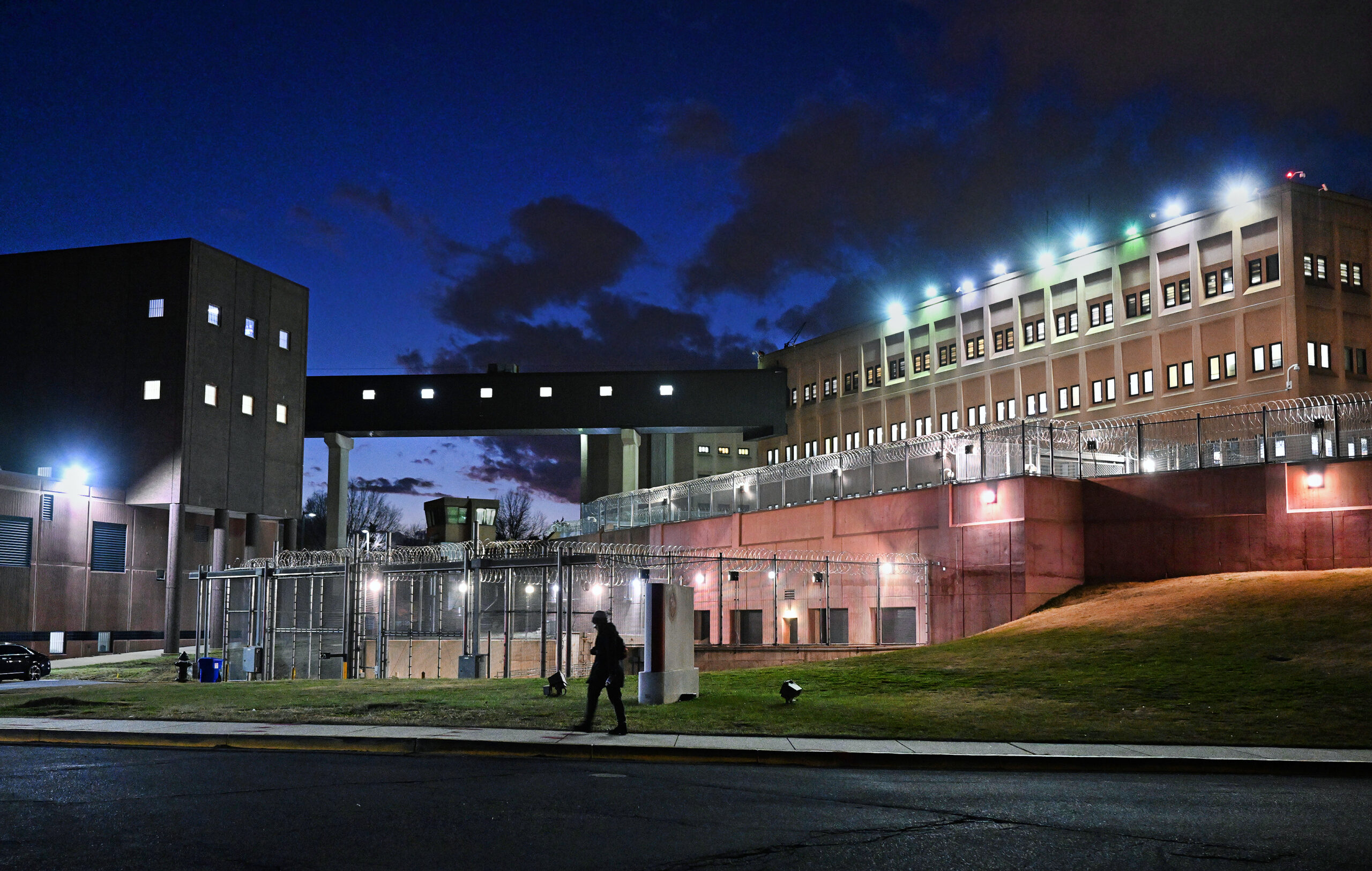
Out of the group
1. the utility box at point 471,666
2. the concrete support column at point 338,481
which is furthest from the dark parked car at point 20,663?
the concrete support column at point 338,481

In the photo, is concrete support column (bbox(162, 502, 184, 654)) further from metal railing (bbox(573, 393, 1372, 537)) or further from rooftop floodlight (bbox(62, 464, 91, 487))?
metal railing (bbox(573, 393, 1372, 537))

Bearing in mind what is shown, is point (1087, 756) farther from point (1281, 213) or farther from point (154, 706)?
point (1281, 213)

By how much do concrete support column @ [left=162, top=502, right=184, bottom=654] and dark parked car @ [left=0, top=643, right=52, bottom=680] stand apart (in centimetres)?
1423

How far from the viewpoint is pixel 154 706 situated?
22.0 m

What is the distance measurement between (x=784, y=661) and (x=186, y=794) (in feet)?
83.3

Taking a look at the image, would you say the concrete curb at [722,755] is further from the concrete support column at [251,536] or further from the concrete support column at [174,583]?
the concrete support column at [251,536]

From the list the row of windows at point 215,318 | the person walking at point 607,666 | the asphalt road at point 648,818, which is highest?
the row of windows at point 215,318

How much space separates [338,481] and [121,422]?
17795mm

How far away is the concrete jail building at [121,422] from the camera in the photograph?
5288cm

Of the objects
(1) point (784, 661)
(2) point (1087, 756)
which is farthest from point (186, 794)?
(1) point (784, 661)

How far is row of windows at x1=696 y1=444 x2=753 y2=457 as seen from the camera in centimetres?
9769

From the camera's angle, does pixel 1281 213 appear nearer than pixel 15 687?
No

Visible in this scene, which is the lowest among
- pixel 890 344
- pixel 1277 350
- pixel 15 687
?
pixel 15 687

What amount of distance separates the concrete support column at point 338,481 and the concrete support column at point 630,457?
1702 centimetres
